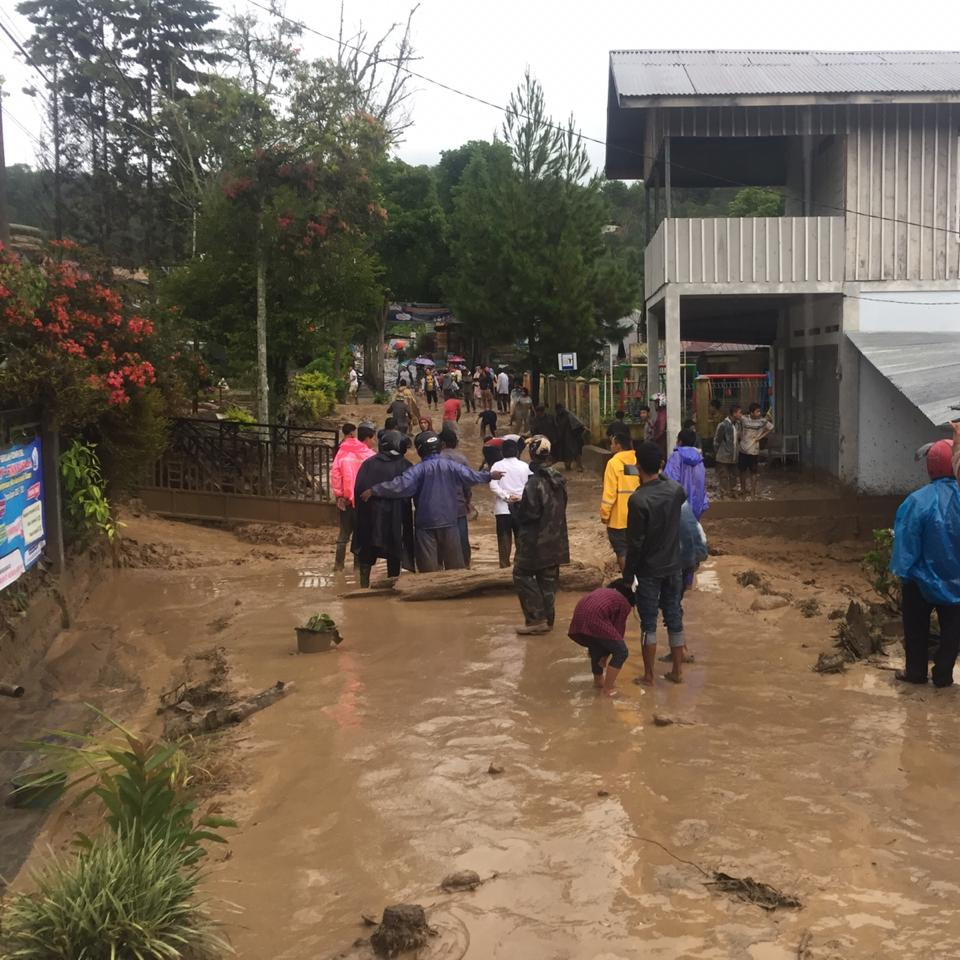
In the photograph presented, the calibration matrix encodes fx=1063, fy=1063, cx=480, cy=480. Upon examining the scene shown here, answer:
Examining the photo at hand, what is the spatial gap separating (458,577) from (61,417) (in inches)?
170

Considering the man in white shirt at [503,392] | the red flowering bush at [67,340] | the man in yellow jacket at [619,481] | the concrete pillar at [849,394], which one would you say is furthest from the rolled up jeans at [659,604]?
the man in white shirt at [503,392]

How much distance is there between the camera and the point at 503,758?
19.6 ft

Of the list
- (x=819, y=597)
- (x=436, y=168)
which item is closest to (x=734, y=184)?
(x=819, y=597)

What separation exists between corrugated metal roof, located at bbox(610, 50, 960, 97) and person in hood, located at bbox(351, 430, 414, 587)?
25.4 ft

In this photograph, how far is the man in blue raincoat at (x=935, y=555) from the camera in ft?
22.5

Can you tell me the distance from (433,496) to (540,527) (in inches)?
91.2

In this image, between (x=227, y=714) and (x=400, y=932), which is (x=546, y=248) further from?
(x=400, y=932)

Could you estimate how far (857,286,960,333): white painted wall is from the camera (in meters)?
16.5

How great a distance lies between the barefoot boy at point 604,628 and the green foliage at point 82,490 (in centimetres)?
654

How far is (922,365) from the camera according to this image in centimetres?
1445

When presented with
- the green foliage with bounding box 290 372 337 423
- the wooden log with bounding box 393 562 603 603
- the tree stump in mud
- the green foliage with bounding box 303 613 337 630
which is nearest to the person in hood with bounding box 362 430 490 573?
the wooden log with bounding box 393 562 603 603

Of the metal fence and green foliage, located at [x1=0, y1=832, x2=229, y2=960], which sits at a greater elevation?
the metal fence

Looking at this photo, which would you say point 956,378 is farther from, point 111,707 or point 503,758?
point 111,707

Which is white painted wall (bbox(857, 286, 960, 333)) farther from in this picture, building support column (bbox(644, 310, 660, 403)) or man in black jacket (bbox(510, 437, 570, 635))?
man in black jacket (bbox(510, 437, 570, 635))
